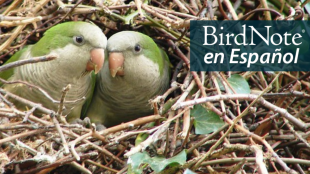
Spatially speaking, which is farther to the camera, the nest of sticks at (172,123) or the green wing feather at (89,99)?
the green wing feather at (89,99)

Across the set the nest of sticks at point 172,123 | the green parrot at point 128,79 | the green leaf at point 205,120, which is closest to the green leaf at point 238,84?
the nest of sticks at point 172,123

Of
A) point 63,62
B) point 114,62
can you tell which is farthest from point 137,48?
point 63,62

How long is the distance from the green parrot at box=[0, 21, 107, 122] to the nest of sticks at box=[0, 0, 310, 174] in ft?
0.48

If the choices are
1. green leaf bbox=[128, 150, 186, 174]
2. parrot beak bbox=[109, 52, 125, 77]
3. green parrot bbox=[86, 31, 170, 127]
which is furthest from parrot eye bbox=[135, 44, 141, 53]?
green leaf bbox=[128, 150, 186, 174]

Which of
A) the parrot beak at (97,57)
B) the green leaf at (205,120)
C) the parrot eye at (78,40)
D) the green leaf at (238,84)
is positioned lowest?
the green leaf at (205,120)

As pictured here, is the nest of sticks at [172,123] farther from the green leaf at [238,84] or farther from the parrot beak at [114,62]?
the parrot beak at [114,62]

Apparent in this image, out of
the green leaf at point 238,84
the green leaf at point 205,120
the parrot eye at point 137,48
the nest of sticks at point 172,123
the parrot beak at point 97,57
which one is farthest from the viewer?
the parrot eye at point 137,48

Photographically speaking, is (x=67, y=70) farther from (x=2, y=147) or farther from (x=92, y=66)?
(x=2, y=147)

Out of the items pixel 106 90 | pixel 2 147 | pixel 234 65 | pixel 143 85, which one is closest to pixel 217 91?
pixel 234 65

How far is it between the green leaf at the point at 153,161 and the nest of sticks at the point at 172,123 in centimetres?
3

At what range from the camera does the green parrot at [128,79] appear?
9.46 ft

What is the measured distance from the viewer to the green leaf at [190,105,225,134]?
2.48m

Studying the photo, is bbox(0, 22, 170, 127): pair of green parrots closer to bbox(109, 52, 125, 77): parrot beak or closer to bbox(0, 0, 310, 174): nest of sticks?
bbox(109, 52, 125, 77): parrot beak

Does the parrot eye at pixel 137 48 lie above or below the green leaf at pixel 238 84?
above
